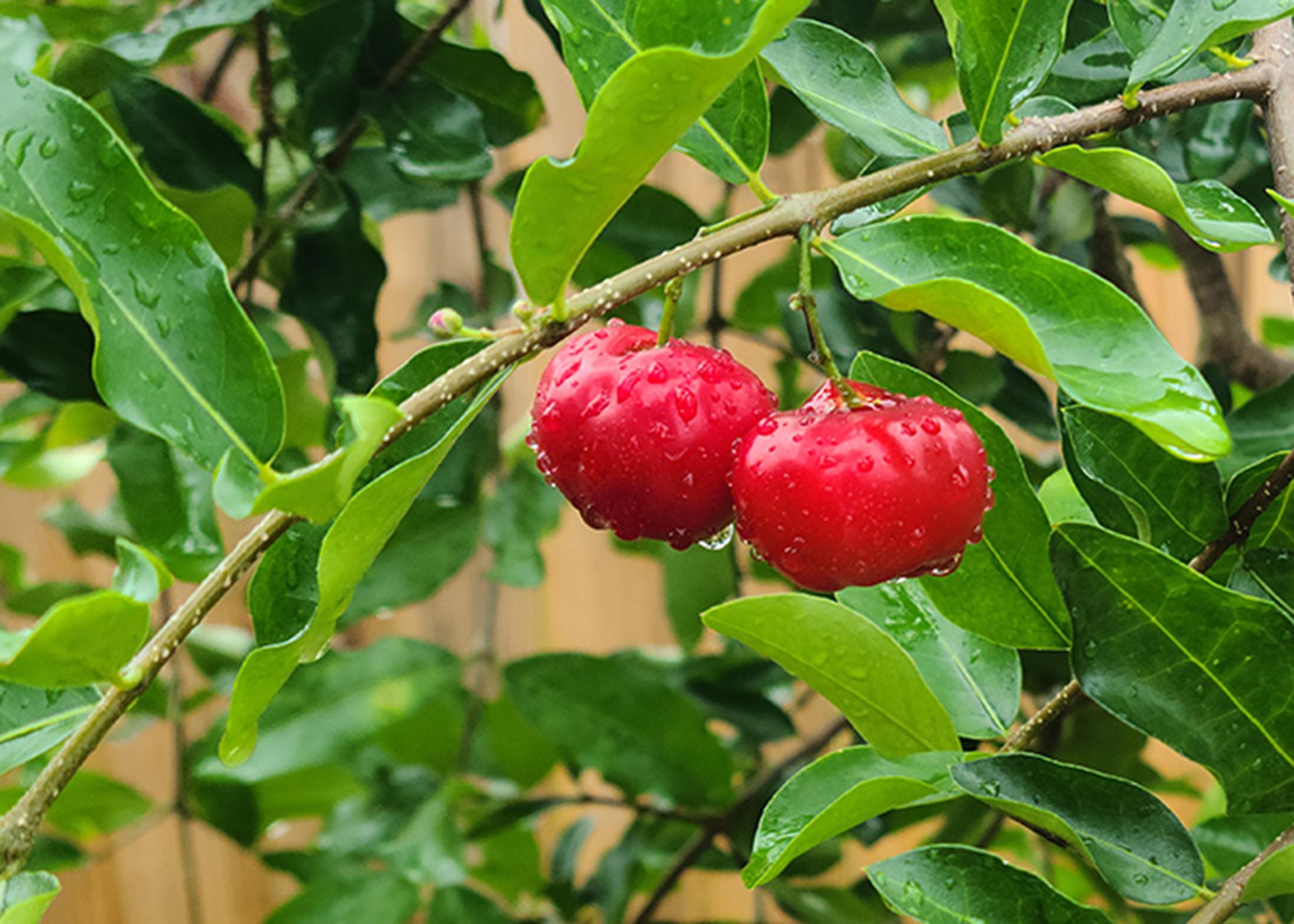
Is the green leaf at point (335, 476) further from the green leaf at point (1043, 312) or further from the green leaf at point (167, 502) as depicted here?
the green leaf at point (167, 502)

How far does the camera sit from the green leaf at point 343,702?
0.87 m

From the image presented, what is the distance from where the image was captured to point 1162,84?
0.48m

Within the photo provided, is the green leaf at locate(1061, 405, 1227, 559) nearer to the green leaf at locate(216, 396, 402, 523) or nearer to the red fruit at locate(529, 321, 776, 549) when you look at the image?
the red fruit at locate(529, 321, 776, 549)

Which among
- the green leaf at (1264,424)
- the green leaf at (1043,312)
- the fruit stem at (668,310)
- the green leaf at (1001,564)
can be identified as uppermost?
the green leaf at (1043,312)

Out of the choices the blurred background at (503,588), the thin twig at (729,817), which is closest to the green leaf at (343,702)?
the thin twig at (729,817)

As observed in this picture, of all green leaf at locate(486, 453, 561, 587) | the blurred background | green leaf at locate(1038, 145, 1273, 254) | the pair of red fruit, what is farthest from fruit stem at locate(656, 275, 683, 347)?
the blurred background

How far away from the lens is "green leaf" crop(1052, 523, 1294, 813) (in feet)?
1.12

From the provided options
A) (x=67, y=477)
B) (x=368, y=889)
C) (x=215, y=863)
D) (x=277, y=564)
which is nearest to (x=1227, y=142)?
(x=277, y=564)

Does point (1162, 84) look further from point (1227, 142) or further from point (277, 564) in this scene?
point (277, 564)

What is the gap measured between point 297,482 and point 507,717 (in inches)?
A: 30.0

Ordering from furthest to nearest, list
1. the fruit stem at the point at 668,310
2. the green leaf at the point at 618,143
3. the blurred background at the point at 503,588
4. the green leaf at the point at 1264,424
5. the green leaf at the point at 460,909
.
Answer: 1. the blurred background at the point at 503,588
2. the green leaf at the point at 460,909
3. the green leaf at the point at 1264,424
4. the fruit stem at the point at 668,310
5. the green leaf at the point at 618,143

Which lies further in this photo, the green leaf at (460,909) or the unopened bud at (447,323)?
the green leaf at (460,909)

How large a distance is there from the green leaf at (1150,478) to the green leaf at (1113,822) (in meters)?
0.08

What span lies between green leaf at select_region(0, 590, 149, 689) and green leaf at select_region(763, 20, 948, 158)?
0.80 feet
